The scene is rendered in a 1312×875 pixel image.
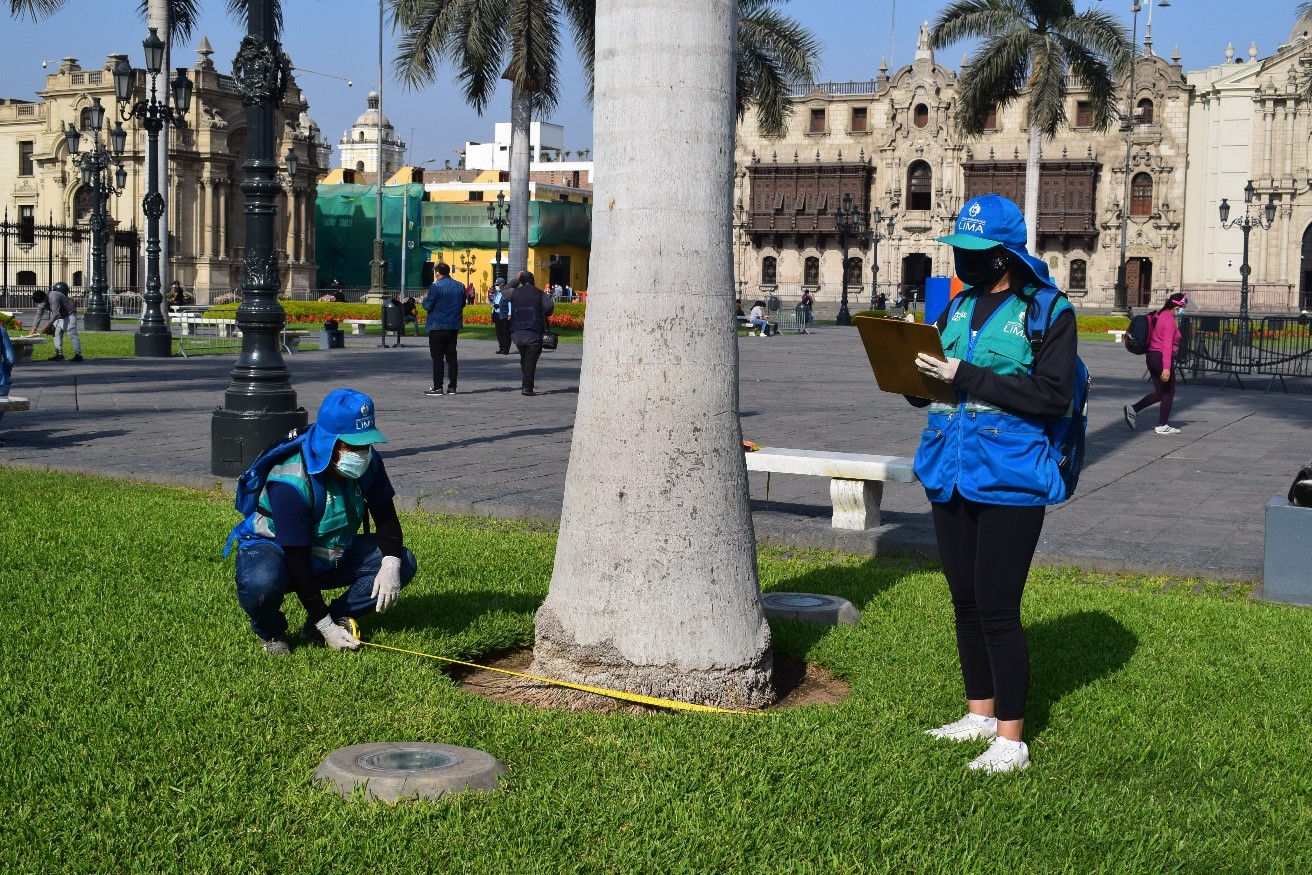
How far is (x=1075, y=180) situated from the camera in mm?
59969

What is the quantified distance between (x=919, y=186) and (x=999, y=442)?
6126 cm

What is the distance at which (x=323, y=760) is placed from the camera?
3.57 meters

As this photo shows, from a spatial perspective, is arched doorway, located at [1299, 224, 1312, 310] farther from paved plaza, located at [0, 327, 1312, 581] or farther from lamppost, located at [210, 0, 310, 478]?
lamppost, located at [210, 0, 310, 478]

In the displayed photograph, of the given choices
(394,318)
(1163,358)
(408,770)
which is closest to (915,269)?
(394,318)

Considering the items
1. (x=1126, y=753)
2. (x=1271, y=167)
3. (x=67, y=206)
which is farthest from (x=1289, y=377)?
(x=67, y=206)

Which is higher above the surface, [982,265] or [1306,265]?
[1306,265]

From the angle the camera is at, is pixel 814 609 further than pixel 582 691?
Yes

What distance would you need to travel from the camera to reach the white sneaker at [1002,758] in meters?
3.70

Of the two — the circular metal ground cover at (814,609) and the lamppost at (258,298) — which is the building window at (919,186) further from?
the circular metal ground cover at (814,609)

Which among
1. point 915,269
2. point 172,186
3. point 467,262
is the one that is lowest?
point 915,269

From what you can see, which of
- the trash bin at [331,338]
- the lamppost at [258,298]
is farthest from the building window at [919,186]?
the lamppost at [258,298]

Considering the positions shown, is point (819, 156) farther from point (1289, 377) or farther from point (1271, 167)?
point (1289, 377)

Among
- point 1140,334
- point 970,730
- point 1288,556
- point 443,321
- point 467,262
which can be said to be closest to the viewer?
point 970,730

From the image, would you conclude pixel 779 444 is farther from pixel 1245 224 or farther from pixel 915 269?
pixel 915 269
